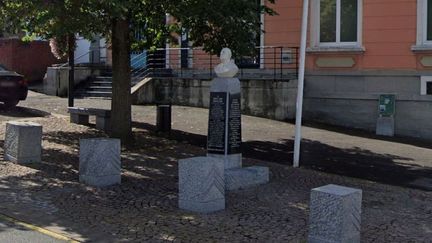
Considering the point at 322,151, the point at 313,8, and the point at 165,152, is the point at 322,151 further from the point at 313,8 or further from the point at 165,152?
the point at 313,8

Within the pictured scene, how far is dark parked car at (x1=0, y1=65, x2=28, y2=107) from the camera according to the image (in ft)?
57.2

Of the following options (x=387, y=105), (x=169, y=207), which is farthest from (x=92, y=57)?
(x=169, y=207)

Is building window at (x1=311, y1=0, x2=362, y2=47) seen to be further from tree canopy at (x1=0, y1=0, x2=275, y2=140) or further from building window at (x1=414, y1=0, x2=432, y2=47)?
tree canopy at (x1=0, y1=0, x2=275, y2=140)

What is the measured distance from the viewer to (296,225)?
23.0 ft

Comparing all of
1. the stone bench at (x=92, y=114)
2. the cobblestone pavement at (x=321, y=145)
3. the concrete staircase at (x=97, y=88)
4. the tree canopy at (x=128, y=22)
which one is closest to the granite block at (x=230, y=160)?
the cobblestone pavement at (x=321, y=145)

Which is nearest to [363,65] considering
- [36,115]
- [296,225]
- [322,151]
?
[322,151]

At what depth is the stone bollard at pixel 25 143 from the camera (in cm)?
1034

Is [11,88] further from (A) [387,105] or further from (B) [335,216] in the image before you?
(B) [335,216]

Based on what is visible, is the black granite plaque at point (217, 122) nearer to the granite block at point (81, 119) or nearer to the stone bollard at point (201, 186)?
the stone bollard at point (201, 186)

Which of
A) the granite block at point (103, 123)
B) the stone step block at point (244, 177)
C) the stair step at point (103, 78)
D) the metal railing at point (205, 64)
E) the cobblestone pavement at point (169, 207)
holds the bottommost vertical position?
the cobblestone pavement at point (169, 207)

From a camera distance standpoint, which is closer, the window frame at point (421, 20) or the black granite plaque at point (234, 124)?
the black granite plaque at point (234, 124)

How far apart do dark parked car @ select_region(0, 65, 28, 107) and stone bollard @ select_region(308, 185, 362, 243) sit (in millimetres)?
13212

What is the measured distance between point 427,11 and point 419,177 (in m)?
7.19

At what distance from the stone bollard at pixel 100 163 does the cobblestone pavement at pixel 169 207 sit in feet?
0.60
